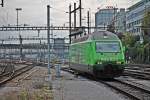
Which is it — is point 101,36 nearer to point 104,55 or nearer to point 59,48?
point 104,55

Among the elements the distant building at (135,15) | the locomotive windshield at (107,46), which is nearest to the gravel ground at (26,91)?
the locomotive windshield at (107,46)

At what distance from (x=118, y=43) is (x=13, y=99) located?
15.8 meters

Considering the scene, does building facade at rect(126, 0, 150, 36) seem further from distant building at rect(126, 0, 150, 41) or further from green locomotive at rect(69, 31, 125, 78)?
green locomotive at rect(69, 31, 125, 78)

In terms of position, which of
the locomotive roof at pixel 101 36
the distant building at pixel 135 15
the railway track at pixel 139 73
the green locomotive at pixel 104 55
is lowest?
the railway track at pixel 139 73

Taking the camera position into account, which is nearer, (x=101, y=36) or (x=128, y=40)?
(x=101, y=36)

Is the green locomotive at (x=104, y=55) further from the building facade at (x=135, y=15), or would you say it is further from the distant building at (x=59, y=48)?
the building facade at (x=135, y=15)

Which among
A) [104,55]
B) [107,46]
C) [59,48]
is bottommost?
[104,55]

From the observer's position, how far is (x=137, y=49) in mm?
91438

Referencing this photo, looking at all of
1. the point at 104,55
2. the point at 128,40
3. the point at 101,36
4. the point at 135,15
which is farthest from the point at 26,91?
the point at 135,15

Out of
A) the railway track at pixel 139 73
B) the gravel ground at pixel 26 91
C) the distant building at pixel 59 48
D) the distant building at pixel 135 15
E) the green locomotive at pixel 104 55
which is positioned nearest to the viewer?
the gravel ground at pixel 26 91

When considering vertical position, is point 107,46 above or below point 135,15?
below

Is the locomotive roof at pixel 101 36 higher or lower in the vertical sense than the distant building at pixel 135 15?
lower

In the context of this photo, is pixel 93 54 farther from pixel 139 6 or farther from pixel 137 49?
pixel 139 6

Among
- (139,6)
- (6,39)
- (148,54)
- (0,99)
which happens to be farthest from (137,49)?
(0,99)
